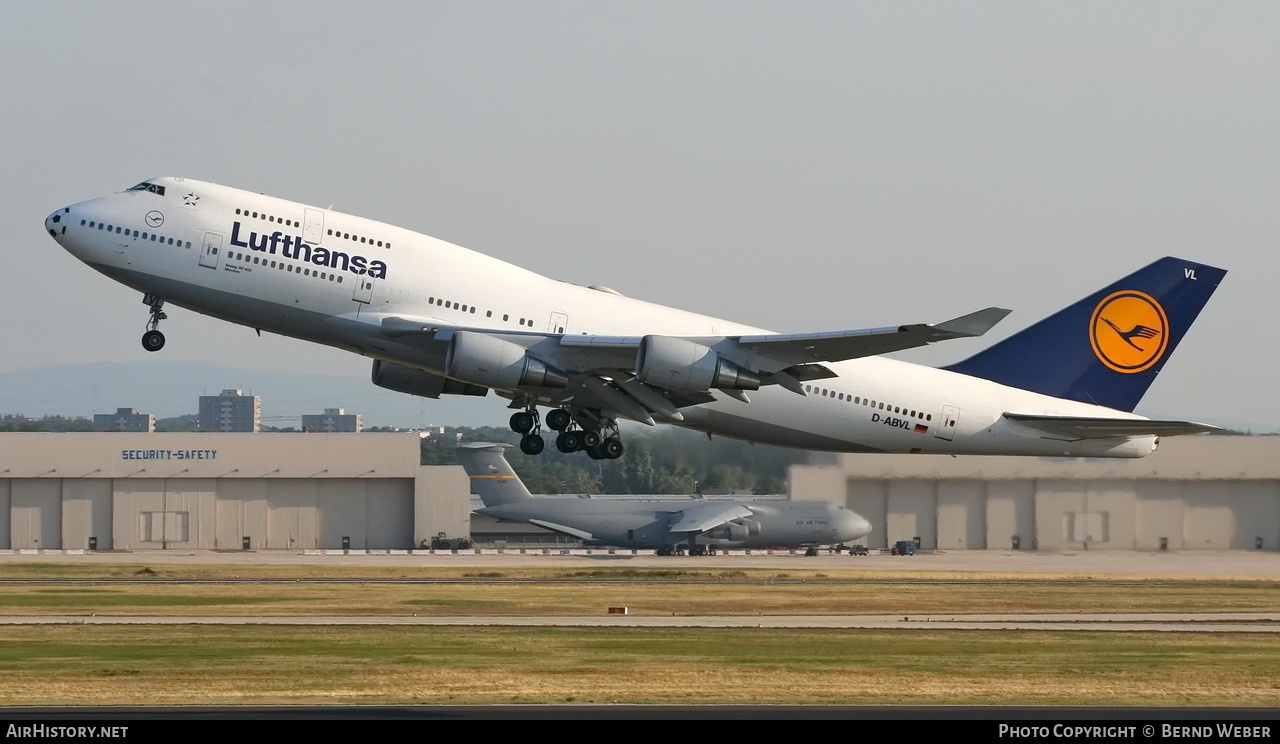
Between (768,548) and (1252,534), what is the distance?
26543 mm

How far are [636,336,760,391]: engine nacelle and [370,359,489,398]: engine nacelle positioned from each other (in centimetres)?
628

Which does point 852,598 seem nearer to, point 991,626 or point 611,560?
point 991,626

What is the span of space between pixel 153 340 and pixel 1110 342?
2728 cm

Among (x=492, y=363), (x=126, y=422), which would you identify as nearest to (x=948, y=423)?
(x=492, y=363)

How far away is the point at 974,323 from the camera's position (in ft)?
113

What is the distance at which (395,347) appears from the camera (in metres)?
36.8

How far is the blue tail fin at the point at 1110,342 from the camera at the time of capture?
44312 mm

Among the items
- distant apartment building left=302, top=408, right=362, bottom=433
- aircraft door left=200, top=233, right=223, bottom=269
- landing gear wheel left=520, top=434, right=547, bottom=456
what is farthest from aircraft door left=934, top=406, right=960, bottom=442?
distant apartment building left=302, top=408, right=362, bottom=433

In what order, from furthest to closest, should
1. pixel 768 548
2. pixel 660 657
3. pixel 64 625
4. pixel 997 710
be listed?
pixel 768 548 < pixel 64 625 < pixel 660 657 < pixel 997 710

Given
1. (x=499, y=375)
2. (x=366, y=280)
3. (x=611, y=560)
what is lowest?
(x=611, y=560)

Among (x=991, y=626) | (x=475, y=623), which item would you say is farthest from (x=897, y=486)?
(x=475, y=623)

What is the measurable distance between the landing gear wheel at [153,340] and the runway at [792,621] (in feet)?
32.9

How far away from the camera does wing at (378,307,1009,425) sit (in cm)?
3638

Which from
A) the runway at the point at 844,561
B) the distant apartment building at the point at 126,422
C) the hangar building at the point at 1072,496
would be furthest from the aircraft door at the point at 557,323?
the distant apartment building at the point at 126,422
